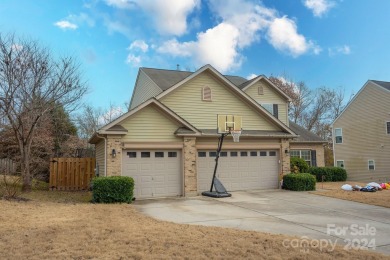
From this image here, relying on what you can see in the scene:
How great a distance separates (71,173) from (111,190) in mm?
6027

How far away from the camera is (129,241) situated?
6.28 metres

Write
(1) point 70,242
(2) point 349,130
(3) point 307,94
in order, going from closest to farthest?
(1) point 70,242 < (2) point 349,130 < (3) point 307,94

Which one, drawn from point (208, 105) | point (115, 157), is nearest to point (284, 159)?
point (208, 105)

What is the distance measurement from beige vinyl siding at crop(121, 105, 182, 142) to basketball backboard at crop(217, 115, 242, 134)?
192 cm

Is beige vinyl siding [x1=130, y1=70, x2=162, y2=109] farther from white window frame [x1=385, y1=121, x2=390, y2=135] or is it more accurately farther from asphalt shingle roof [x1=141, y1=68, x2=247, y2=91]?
white window frame [x1=385, y1=121, x2=390, y2=135]

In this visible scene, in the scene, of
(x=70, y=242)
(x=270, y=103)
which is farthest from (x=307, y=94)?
(x=70, y=242)

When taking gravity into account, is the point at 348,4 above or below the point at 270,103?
above

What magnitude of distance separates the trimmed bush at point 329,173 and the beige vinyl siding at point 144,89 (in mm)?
13124

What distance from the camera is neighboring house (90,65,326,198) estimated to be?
13805 mm

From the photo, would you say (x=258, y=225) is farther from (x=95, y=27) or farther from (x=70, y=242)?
(x=95, y=27)

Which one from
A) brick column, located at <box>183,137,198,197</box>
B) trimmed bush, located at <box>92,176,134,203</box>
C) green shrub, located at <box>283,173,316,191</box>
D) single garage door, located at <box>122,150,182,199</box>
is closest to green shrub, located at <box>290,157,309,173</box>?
green shrub, located at <box>283,173,316,191</box>

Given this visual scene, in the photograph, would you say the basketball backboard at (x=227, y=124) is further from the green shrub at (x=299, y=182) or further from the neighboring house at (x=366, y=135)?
the neighboring house at (x=366, y=135)

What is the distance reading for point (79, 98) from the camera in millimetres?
17562

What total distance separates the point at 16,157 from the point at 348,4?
63.3 feet
